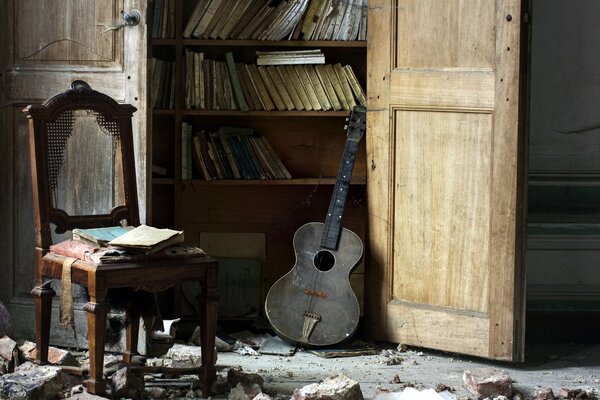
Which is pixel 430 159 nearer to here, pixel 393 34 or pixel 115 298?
pixel 393 34

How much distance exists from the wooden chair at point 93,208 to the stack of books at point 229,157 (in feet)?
1.98

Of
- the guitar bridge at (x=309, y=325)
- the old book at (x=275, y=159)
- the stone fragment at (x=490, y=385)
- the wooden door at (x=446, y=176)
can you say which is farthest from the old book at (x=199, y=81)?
the stone fragment at (x=490, y=385)

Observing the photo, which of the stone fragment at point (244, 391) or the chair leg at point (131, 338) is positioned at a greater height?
the chair leg at point (131, 338)

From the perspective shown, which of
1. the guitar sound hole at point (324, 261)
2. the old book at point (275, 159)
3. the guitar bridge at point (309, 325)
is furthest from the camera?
the old book at point (275, 159)

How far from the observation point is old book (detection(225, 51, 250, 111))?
16.8 feet

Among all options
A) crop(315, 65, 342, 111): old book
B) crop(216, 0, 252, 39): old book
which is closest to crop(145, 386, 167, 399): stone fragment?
crop(315, 65, 342, 111): old book

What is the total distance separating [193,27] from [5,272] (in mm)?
1477

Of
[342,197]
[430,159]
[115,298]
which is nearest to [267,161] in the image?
[342,197]

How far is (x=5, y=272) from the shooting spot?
15.8 ft

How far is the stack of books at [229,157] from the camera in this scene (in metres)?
5.17

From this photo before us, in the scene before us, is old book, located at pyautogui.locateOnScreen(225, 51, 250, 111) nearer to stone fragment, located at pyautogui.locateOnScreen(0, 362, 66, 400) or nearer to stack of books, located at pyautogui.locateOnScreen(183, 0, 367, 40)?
stack of books, located at pyautogui.locateOnScreen(183, 0, 367, 40)

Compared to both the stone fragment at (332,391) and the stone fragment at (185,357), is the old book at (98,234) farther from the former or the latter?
the stone fragment at (332,391)

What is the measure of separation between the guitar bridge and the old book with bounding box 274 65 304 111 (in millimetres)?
1023

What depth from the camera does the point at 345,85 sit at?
5145mm
